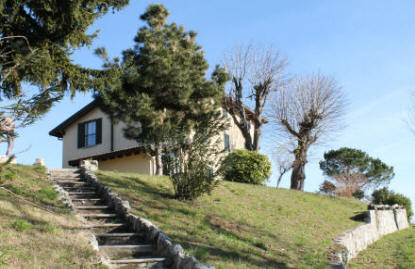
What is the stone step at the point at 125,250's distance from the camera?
7722 mm

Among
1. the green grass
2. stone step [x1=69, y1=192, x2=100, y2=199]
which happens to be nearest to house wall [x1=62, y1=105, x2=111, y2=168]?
stone step [x1=69, y1=192, x2=100, y2=199]

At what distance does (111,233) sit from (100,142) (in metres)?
16.2

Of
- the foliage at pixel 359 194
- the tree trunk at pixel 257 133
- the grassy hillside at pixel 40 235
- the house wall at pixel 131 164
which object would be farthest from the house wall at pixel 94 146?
the foliage at pixel 359 194

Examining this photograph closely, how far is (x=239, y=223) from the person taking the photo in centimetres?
1149

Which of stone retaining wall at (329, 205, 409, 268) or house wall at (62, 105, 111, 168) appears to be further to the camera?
house wall at (62, 105, 111, 168)

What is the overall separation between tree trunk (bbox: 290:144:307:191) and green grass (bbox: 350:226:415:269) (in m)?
8.58

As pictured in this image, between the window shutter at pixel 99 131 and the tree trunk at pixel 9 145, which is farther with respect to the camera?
the window shutter at pixel 99 131

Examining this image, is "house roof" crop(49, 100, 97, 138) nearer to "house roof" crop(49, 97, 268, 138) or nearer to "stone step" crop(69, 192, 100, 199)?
"house roof" crop(49, 97, 268, 138)

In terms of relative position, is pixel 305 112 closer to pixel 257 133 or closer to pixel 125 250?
pixel 257 133

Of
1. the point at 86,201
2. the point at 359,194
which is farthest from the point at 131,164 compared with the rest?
the point at 359,194

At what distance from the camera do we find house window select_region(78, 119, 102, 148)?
2473cm

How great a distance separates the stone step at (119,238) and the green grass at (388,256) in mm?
6667

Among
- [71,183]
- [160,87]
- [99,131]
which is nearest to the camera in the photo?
[71,183]

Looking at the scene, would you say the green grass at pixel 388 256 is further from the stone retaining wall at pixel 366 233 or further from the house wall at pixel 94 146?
the house wall at pixel 94 146
